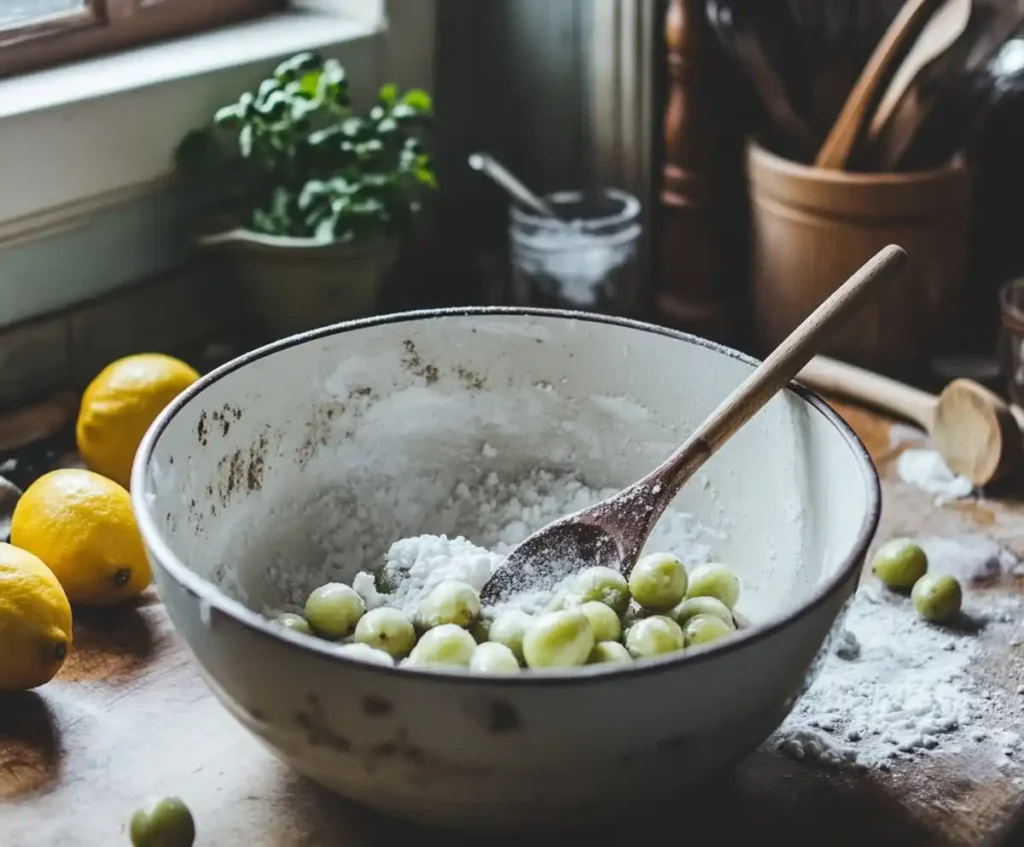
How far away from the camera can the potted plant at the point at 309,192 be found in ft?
3.37

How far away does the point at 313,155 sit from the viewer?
106 cm

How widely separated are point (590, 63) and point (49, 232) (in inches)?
19.6

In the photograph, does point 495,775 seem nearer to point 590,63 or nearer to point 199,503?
point 199,503

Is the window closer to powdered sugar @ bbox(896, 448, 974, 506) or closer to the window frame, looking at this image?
the window frame

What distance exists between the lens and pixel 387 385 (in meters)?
0.86

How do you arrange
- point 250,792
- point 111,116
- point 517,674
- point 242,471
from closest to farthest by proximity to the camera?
point 517,674 → point 250,792 → point 242,471 → point 111,116

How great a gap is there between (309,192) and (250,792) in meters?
0.51

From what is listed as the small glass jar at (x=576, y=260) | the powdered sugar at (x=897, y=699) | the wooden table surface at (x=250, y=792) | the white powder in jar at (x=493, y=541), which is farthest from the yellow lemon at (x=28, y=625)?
Result: the small glass jar at (x=576, y=260)

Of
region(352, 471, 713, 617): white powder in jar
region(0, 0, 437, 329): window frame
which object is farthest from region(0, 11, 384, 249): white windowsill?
region(352, 471, 713, 617): white powder in jar

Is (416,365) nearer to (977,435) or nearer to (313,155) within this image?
(313,155)

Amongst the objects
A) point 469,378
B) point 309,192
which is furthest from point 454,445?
point 309,192

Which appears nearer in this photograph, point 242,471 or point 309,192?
point 242,471

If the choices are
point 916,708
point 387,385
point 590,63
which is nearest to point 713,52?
point 590,63

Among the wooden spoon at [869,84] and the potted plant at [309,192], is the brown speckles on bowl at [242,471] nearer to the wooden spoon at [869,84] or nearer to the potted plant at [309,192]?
the potted plant at [309,192]
